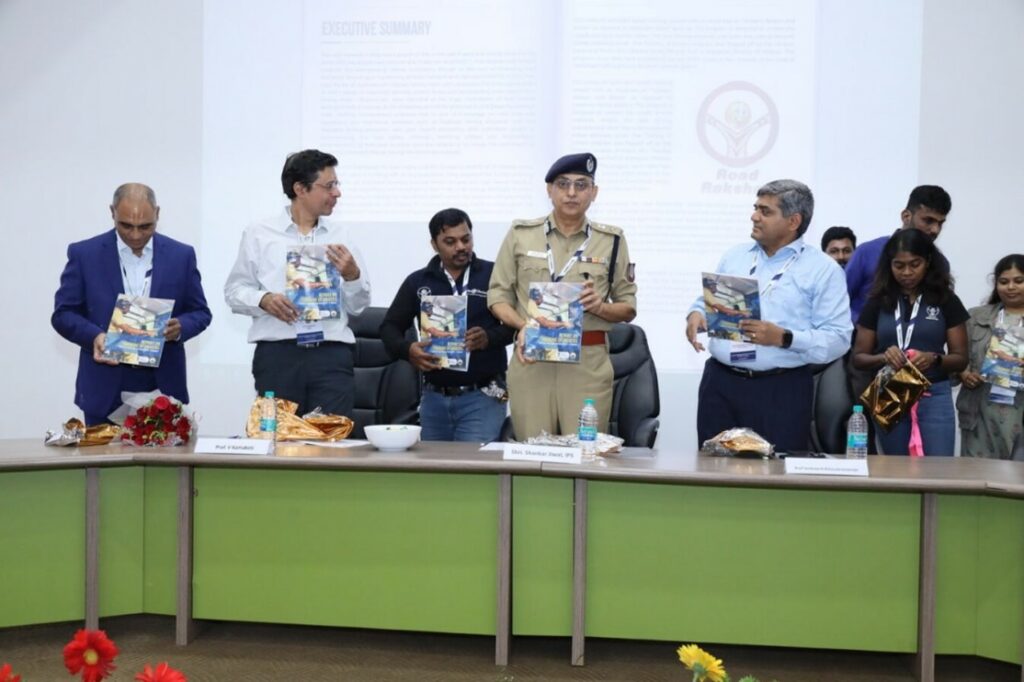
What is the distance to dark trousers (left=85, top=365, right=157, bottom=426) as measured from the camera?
13.0ft

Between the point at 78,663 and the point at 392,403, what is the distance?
149 inches

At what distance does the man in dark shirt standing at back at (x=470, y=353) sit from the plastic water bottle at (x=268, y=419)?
2.66ft

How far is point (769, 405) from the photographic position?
3729 millimetres

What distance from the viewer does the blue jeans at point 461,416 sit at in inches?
169

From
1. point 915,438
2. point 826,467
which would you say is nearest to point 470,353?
point 826,467

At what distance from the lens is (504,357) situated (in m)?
4.32

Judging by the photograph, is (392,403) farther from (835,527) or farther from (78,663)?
(78,663)

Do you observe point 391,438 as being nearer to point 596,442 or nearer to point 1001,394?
point 596,442

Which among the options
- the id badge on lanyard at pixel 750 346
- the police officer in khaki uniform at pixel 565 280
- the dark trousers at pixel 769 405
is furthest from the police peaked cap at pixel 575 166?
the dark trousers at pixel 769 405

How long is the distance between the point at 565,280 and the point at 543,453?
0.88 m

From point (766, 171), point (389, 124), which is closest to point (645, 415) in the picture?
point (766, 171)

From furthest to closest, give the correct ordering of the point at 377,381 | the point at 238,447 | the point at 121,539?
the point at 377,381 < the point at 121,539 < the point at 238,447

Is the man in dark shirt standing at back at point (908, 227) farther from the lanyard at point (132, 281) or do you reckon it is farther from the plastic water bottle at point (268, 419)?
the lanyard at point (132, 281)

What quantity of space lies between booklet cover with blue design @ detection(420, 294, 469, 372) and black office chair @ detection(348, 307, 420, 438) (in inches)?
38.2
